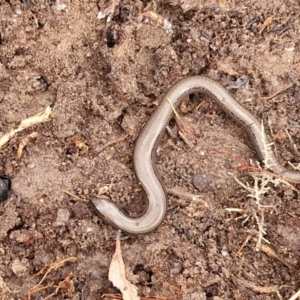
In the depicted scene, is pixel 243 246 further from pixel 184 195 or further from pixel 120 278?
pixel 120 278

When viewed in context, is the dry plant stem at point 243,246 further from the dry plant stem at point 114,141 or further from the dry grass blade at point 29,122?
the dry grass blade at point 29,122

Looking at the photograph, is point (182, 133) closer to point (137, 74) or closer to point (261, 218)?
point (137, 74)

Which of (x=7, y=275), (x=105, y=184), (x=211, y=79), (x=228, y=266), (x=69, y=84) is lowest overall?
(x=228, y=266)

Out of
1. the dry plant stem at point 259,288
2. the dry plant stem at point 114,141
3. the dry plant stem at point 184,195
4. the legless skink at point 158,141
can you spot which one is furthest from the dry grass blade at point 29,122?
the dry plant stem at point 259,288

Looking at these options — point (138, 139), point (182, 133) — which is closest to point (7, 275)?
point (138, 139)

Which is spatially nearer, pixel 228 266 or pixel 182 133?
pixel 228 266

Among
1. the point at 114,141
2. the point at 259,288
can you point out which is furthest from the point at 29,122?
the point at 259,288
